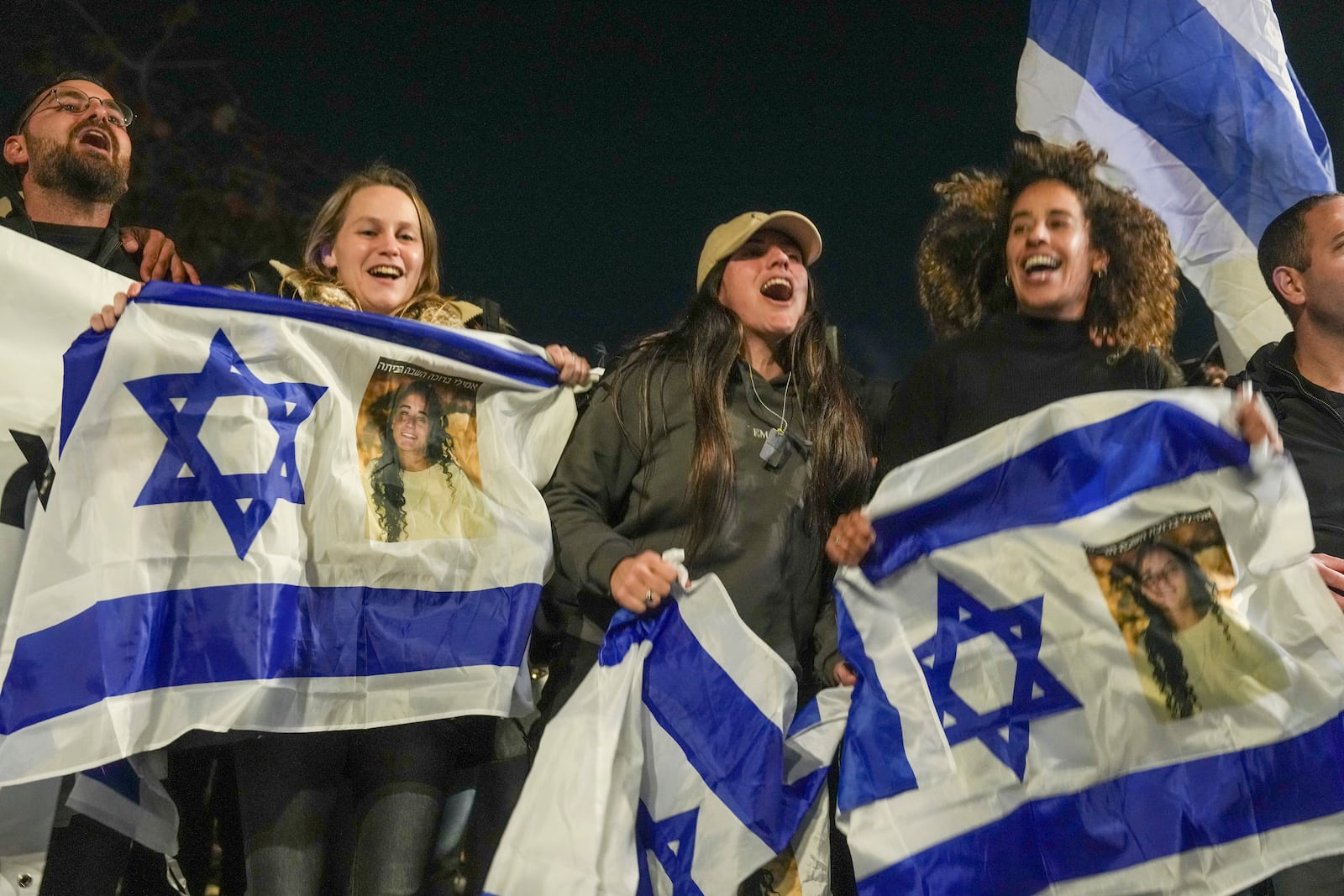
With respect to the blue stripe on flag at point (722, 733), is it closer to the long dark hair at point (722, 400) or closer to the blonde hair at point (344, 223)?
the long dark hair at point (722, 400)

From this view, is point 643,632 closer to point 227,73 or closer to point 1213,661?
point 1213,661

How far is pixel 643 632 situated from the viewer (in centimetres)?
165

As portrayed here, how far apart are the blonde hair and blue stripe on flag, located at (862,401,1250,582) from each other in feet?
3.24

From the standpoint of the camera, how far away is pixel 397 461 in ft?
5.98

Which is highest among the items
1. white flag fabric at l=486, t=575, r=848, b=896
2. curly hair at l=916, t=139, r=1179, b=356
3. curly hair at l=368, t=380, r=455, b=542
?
curly hair at l=916, t=139, r=1179, b=356

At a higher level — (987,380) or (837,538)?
(987,380)

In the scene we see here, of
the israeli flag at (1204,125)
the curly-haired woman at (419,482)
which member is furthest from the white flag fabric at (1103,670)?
the israeli flag at (1204,125)

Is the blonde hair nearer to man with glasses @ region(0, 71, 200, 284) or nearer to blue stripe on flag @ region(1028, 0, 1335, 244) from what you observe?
man with glasses @ region(0, 71, 200, 284)

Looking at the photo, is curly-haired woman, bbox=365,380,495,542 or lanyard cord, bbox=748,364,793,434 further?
lanyard cord, bbox=748,364,793,434

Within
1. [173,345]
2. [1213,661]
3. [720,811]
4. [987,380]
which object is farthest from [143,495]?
[1213,661]

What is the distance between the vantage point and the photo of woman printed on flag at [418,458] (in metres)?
1.79

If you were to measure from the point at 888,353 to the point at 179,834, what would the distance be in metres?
2.23

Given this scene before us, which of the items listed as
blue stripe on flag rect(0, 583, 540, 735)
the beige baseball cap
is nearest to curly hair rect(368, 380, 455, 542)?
blue stripe on flag rect(0, 583, 540, 735)

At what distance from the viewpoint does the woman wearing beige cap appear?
1.78m
